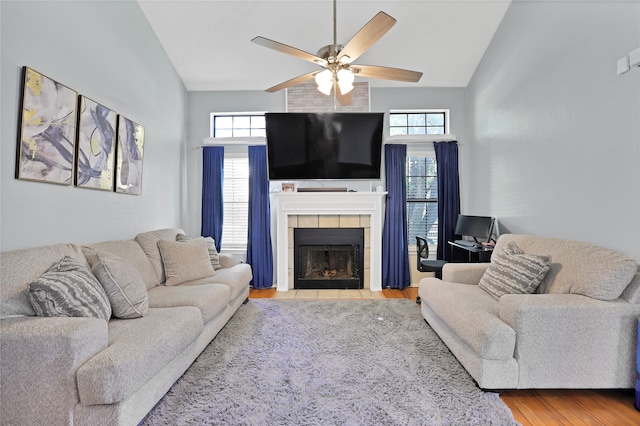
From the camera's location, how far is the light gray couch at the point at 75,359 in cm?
143

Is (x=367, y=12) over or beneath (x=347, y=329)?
over

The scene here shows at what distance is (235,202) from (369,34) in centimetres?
332

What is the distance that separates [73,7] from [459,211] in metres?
4.80

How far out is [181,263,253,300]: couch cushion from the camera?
10.3 ft

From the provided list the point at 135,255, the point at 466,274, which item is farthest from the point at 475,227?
the point at 135,255

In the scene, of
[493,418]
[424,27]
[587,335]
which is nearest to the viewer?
[493,418]

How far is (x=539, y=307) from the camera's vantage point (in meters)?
1.91

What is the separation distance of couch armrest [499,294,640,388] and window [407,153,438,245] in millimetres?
2982

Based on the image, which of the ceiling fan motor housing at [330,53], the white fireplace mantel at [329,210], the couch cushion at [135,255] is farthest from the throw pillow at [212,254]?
the ceiling fan motor housing at [330,53]

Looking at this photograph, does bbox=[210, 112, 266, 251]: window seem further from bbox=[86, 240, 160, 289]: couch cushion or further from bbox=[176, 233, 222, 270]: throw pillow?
bbox=[86, 240, 160, 289]: couch cushion

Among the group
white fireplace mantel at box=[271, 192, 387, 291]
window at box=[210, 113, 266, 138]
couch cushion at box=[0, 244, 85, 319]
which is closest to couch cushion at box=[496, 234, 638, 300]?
white fireplace mantel at box=[271, 192, 387, 291]

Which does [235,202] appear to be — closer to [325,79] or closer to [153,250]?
[153,250]

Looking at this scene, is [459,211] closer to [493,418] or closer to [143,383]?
[493,418]

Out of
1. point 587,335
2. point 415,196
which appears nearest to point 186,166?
point 415,196
